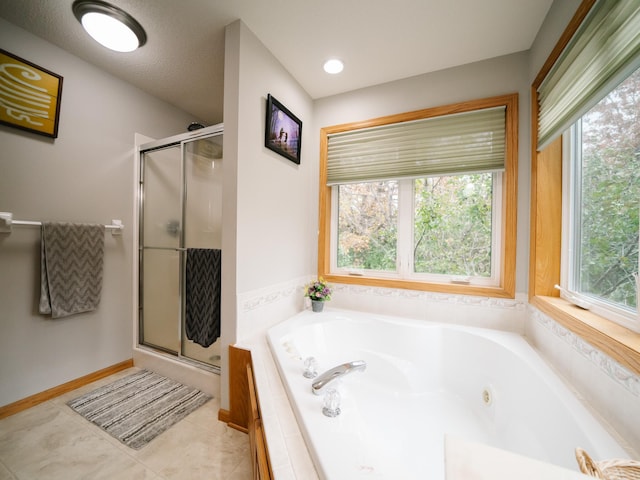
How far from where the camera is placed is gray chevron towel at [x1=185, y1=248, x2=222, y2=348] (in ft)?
5.62

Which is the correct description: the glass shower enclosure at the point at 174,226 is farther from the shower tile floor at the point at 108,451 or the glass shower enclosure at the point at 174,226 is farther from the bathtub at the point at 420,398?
the bathtub at the point at 420,398

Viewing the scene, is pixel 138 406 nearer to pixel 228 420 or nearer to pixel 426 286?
pixel 228 420

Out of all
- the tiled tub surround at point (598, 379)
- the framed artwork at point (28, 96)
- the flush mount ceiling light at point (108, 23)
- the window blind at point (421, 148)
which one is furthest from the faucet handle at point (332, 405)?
the framed artwork at point (28, 96)

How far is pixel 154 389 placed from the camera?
Answer: 182cm

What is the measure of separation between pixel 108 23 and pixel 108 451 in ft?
7.66

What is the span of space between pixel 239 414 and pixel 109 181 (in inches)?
80.1

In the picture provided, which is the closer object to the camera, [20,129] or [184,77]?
[20,129]

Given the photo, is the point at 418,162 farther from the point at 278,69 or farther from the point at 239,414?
the point at 239,414

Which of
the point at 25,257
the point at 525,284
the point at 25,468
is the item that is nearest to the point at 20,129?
the point at 25,257

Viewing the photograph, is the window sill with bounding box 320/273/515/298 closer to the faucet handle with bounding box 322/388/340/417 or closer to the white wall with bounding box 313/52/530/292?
the white wall with bounding box 313/52/530/292

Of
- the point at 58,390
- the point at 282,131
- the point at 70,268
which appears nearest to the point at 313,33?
the point at 282,131

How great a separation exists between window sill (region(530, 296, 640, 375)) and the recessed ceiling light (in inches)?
79.5

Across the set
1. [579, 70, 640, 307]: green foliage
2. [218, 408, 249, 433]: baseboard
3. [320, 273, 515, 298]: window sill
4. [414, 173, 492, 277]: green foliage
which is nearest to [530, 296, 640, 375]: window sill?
[579, 70, 640, 307]: green foliage

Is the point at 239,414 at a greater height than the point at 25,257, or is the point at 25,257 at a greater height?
the point at 25,257
